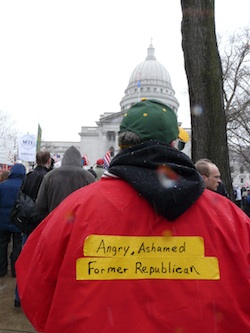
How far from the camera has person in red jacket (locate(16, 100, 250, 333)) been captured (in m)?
1.32

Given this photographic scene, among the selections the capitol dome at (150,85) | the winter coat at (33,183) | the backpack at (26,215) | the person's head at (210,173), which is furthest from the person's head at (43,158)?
the capitol dome at (150,85)

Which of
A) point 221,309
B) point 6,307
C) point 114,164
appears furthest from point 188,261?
point 6,307

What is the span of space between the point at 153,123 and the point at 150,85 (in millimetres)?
78612

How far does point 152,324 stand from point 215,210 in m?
0.51

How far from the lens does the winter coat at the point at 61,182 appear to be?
3811 millimetres

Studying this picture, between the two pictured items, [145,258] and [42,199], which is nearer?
[145,258]

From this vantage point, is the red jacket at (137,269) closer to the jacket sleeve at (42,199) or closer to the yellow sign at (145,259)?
the yellow sign at (145,259)

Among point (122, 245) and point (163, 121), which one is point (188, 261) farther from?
point (163, 121)

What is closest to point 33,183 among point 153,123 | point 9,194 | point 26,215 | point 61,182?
point 26,215

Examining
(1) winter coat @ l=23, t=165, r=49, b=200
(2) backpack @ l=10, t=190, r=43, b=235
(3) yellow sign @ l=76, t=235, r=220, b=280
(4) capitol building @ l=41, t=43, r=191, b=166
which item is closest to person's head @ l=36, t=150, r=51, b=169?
(1) winter coat @ l=23, t=165, r=49, b=200

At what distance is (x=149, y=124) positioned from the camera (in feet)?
4.94

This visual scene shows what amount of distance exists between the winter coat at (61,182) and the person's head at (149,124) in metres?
2.37

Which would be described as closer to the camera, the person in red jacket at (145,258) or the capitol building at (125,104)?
the person in red jacket at (145,258)

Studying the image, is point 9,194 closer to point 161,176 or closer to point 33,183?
point 33,183
